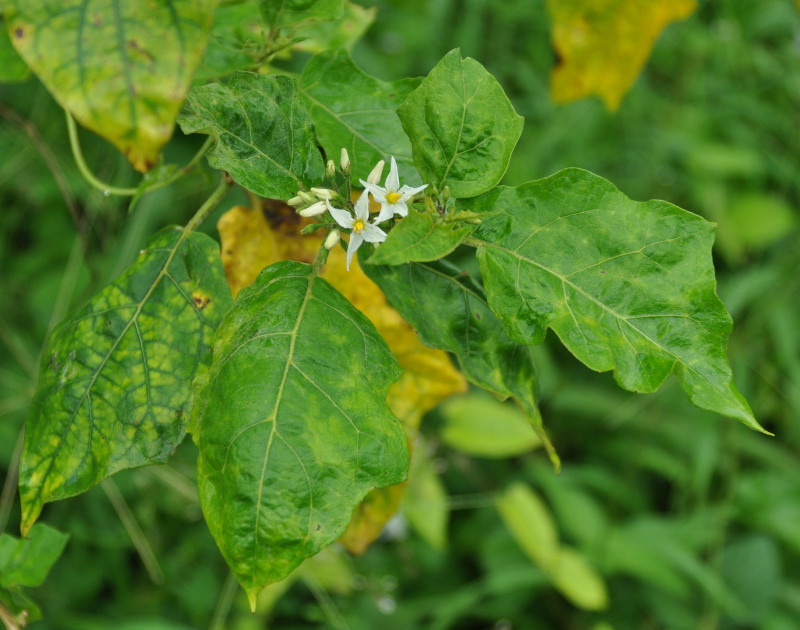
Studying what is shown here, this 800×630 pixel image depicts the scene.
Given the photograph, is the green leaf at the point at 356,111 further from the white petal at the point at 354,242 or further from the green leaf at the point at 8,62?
the green leaf at the point at 8,62

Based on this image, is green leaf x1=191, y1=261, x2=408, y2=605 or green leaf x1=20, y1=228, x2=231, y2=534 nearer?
green leaf x1=191, y1=261, x2=408, y2=605

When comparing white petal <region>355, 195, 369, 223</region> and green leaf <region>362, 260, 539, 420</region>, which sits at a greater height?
white petal <region>355, 195, 369, 223</region>

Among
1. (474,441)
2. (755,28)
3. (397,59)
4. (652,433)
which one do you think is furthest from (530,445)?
(755,28)

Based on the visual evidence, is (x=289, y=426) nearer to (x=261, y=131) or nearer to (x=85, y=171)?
(x=261, y=131)

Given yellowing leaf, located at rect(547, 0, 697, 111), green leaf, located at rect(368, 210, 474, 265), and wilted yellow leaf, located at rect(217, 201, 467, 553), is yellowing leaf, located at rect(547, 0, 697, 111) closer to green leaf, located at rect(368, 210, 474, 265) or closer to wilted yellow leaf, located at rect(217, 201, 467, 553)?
wilted yellow leaf, located at rect(217, 201, 467, 553)

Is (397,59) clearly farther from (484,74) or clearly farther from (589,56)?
(484,74)

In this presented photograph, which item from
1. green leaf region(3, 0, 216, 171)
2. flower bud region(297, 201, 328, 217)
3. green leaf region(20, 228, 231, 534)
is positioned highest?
green leaf region(3, 0, 216, 171)

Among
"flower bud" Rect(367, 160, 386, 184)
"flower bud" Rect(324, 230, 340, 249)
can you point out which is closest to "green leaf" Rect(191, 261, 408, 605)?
"flower bud" Rect(324, 230, 340, 249)

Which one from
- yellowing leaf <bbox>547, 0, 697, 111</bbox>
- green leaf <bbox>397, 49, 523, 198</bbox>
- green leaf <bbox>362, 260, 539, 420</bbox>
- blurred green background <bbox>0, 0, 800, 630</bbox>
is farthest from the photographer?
blurred green background <bbox>0, 0, 800, 630</bbox>
